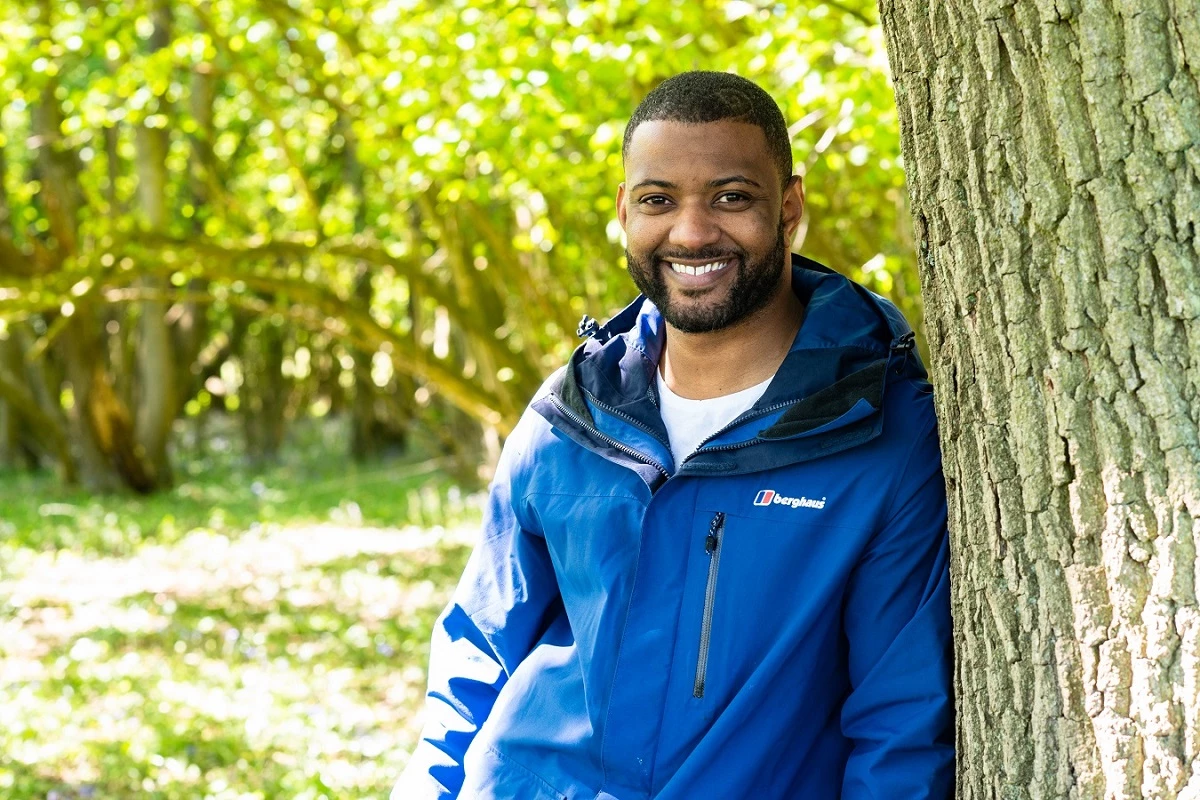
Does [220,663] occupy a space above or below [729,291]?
below

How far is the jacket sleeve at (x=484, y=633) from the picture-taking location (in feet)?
8.87

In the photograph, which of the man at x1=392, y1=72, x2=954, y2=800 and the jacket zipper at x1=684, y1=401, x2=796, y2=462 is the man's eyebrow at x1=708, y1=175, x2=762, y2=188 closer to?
the man at x1=392, y1=72, x2=954, y2=800

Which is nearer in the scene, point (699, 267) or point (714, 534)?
point (714, 534)

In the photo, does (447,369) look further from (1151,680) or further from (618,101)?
(1151,680)

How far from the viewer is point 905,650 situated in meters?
2.21

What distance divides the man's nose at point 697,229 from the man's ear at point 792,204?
18 centimetres

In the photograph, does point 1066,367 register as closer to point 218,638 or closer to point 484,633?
point 484,633

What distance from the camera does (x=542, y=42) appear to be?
669cm

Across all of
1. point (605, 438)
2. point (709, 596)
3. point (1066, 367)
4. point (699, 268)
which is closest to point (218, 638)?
point (605, 438)

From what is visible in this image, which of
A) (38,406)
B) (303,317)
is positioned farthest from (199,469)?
(303,317)

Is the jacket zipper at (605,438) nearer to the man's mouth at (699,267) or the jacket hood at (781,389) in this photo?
the jacket hood at (781,389)

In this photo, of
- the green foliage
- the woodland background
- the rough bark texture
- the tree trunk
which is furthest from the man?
the tree trunk

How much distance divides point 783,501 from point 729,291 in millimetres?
475

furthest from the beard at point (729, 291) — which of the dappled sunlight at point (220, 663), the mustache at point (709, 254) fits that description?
the dappled sunlight at point (220, 663)
